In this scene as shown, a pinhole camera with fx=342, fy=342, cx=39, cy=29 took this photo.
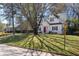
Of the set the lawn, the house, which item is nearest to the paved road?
the lawn

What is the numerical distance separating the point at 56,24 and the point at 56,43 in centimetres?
30

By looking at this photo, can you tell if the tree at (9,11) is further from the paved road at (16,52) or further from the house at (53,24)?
the house at (53,24)

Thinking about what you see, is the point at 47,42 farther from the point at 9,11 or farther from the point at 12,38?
the point at 9,11

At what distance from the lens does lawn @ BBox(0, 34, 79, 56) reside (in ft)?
17.2

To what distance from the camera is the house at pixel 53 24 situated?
5.20 metres

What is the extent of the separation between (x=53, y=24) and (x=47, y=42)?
30 centimetres

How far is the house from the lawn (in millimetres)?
78

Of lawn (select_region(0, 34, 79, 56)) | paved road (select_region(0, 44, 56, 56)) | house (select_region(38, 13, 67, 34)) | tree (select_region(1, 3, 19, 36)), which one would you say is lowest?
paved road (select_region(0, 44, 56, 56))

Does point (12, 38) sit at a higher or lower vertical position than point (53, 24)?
lower

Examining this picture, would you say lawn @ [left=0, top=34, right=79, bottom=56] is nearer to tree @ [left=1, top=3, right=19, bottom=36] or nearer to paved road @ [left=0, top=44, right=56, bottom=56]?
paved road @ [left=0, top=44, right=56, bottom=56]

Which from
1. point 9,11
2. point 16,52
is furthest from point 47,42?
point 9,11

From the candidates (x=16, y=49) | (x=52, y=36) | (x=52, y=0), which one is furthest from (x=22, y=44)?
(x=52, y=0)

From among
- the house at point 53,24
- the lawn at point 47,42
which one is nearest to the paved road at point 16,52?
the lawn at point 47,42

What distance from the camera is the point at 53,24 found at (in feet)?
17.0
